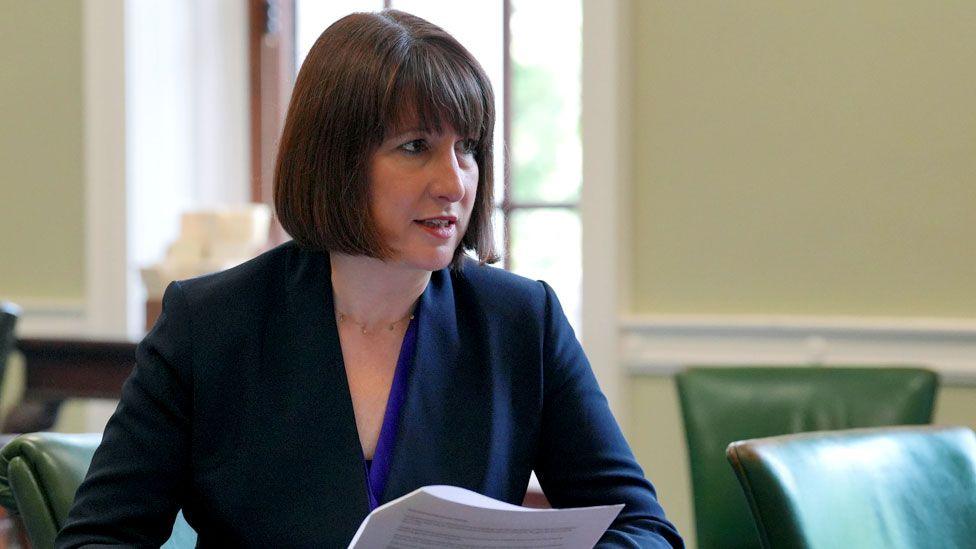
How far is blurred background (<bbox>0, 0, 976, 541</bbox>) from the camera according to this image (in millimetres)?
3021

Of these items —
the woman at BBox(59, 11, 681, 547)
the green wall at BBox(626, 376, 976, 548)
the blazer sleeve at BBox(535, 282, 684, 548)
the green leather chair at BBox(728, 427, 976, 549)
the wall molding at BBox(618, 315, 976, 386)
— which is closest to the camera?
the green leather chair at BBox(728, 427, 976, 549)

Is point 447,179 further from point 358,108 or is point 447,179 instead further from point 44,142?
point 44,142

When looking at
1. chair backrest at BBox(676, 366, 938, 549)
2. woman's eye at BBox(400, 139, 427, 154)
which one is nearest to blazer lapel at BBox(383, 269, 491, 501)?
woman's eye at BBox(400, 139, 427, 154)

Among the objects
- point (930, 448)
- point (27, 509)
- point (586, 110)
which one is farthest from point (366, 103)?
point (586, 110)

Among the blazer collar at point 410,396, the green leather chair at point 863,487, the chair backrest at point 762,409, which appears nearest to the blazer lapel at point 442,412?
the blazer collar at point 410,396

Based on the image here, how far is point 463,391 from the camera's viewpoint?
Answer: 1.69 meters

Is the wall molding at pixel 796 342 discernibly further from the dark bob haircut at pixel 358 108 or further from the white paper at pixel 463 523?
the white paper at pixel 463 523

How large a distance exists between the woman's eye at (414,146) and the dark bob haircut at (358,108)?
32mm

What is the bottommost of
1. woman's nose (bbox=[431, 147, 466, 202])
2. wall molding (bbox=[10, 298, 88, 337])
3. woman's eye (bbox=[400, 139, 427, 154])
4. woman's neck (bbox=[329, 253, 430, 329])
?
wall molding (bbox=[10, 298, 88, 337])

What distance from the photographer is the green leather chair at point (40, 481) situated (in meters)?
1.55

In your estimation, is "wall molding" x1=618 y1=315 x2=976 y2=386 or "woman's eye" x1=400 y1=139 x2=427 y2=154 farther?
"wall molding" x1=618 y1=315 x2=976 y2=386

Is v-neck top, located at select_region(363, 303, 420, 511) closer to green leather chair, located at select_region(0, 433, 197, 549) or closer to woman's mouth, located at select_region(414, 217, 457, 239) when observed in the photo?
woman's mouth, located at select_region(414, 217, 457, 239)

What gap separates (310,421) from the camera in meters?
1.61

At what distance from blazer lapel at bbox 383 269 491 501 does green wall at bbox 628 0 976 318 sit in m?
1.60
